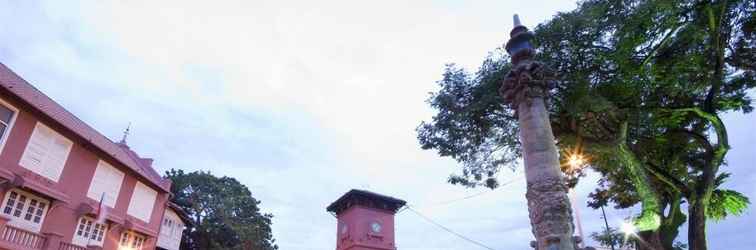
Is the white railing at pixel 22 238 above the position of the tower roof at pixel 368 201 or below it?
below

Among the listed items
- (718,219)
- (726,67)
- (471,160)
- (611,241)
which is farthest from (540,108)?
(611,241)

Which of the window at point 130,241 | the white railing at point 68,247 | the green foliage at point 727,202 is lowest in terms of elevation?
the white railing at point 68,247

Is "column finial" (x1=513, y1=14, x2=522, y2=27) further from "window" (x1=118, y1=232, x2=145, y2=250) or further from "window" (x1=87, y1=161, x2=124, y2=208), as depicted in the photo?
"window" (x1=118, y1=232, x2=145, y2=250)

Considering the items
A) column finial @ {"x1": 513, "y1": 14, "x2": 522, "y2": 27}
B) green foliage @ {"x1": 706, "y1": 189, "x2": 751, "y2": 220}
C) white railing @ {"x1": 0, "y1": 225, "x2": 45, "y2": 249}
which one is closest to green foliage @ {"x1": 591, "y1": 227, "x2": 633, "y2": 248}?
green foliage @ {"x1": 706, "y1": 189, "x2": 751, "y2": 220}

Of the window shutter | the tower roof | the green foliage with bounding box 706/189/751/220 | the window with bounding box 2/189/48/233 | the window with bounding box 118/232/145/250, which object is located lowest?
the window with bounding box 118/232/145/250

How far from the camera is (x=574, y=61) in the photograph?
15094mm

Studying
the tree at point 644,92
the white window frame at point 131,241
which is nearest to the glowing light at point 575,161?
the tree at point 644,92

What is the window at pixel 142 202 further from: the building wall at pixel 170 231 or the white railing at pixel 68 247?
the building wall at pixel 170 231

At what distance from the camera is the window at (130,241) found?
22.0 m

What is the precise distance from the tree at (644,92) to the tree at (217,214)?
27.2 m

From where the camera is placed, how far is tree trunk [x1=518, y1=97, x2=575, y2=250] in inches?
281

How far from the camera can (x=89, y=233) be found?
65.8 feet

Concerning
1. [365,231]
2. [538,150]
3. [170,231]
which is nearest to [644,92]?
[538,150]

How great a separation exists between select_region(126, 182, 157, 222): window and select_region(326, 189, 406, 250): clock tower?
44.9 ft
